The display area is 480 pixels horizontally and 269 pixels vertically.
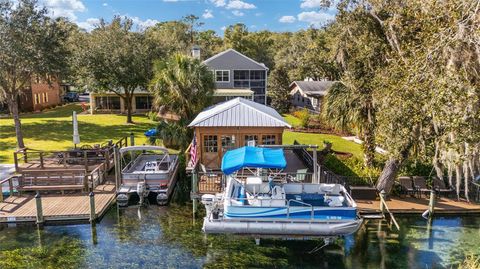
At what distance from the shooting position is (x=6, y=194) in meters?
16.3

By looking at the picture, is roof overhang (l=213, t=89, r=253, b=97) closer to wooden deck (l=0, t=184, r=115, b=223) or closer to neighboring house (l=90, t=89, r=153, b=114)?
neighboring house (l=90, t=89, r=153, b=114)

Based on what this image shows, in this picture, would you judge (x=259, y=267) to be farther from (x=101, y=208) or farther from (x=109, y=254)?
(x=101, y=208)

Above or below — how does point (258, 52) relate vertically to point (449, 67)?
above

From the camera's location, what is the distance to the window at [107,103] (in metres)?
40.7

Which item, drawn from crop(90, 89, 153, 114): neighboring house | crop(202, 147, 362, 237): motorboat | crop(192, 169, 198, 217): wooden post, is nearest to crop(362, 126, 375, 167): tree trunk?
crop(202, 147, 362, 237): motorboat

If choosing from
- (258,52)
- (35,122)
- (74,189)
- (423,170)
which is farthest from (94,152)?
(258,52)

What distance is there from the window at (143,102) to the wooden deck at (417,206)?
29.9m

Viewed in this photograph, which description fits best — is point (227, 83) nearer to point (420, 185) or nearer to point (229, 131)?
point (229, 131)

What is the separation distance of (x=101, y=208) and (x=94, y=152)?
558 centimetres

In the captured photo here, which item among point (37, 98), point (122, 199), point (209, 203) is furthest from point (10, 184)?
point (37, 98)

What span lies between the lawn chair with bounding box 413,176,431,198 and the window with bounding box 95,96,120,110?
32658mm

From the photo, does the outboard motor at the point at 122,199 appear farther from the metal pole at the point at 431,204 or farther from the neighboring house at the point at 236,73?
the neighboring house at the point at 236,73

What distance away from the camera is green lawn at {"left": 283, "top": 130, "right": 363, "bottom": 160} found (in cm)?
2482

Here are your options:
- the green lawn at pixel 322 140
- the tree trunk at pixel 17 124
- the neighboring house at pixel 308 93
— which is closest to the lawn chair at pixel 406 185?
the green lawn at pixel 322 140
